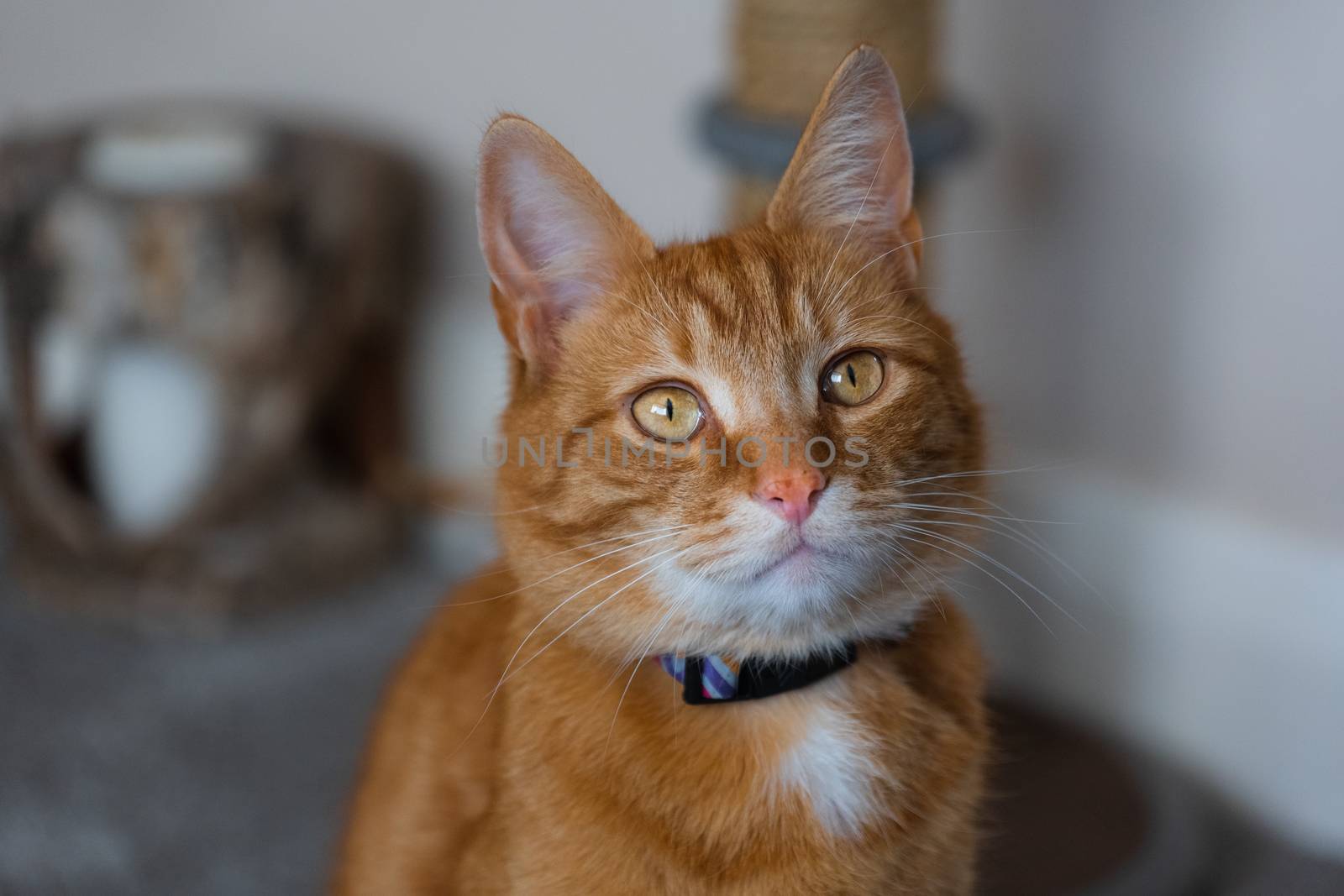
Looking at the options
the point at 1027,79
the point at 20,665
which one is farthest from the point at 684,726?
the point at 20,665

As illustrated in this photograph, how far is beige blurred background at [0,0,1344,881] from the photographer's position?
1.71 metres

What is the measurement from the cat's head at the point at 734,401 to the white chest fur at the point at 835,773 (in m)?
0.07

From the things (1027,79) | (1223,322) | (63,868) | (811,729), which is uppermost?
(1027,79)

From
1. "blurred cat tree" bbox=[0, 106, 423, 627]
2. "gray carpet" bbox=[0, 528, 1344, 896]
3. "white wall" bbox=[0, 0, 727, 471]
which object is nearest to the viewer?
"gray carpet" bbox=[0, 528, 1344, 896]

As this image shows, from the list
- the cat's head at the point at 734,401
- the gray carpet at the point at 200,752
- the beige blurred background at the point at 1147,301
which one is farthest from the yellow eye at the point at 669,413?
the gray carpet at the point at 200,752

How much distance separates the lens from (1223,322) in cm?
179

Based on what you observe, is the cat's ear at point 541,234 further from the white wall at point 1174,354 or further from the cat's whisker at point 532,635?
the white wall at point 1174,354

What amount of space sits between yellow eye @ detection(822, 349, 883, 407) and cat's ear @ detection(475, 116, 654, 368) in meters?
0.18

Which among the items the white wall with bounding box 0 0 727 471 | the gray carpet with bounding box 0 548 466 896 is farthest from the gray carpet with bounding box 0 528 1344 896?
the white wall with bounding box 0 0 727 471

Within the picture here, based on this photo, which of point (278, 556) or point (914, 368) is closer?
point (914, 368)

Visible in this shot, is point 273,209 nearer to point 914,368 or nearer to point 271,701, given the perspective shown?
point 271,701

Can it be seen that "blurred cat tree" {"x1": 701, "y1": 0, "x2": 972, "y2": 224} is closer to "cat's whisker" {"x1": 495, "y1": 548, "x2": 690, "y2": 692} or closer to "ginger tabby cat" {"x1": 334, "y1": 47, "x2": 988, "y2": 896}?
"ginger tabby cat" {"x1": 334, "y1": 47, "x2": 988, "y2": 896}

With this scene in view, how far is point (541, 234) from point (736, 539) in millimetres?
302

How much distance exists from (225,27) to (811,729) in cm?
228
